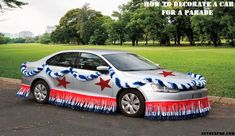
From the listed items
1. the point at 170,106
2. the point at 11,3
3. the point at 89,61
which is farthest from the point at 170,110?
the point at 11,3

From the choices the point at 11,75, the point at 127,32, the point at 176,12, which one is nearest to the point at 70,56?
the point at 11,75

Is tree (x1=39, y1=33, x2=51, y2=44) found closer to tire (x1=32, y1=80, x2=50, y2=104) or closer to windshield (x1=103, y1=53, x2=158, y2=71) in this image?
tire (x1=32, y1=80, x2=50, y2=104)

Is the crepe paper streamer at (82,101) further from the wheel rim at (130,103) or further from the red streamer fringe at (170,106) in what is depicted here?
the red streamer fringe at (170,106)

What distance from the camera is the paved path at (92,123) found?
285 inches

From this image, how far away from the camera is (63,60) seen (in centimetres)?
1023

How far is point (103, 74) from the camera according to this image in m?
9.13

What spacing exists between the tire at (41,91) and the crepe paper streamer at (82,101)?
0.16 m

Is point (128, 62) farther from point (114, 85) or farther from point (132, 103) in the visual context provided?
point (132, 103)

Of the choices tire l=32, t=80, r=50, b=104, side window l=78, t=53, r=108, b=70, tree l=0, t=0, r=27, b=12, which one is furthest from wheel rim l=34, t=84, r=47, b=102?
tree l=0, t=0, r=27, b=12

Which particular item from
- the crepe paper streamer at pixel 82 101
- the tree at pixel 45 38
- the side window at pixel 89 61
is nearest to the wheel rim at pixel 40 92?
the crepe paper streamer at pixel 82 101

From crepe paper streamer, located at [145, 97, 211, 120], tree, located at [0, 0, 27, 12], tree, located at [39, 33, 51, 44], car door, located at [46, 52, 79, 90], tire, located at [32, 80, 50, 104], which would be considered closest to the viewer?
crepe paper streamer, located at [145, 97, 211, 120]

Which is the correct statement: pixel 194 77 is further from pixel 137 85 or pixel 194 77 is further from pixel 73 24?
pixel 73 24

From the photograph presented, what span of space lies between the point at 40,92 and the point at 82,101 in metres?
1.50

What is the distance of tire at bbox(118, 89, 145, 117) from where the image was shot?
844 centimetres
